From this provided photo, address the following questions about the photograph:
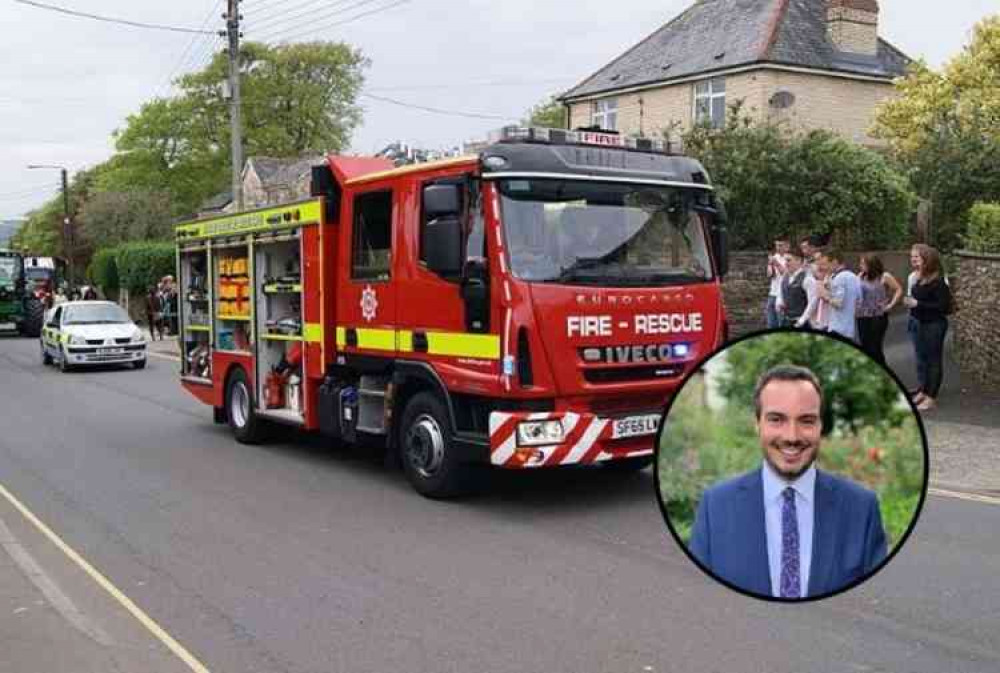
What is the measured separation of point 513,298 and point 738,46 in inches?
1130

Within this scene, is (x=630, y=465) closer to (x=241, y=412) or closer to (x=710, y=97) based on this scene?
(x=241, y=412)

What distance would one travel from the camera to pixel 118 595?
253 inches

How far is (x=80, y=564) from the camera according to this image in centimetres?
720

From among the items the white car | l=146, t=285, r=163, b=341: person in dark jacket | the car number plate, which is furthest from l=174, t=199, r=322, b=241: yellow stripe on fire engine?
l=146, t=285, r=163, b=341: person in dark jacket

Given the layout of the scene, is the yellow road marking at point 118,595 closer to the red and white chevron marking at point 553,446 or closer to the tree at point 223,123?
the red and white chevron marking at point 553,446

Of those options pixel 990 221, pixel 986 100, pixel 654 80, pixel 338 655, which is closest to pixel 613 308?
pixel 338 655

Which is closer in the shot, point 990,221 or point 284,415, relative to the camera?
point 284,415

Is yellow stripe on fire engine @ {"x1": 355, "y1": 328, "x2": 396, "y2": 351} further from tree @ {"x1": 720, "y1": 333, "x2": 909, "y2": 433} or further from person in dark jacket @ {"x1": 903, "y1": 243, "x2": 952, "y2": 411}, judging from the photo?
tree @ {"x1": 720, "y1": 333, "x2": 909, "y2": 433}

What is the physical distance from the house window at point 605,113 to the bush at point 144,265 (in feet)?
53.1

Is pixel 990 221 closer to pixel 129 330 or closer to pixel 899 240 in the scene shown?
pixel 899 240

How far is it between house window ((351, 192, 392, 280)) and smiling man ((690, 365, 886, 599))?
7676 mm

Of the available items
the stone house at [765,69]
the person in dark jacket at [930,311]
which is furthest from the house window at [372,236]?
the stone house at [765,69]

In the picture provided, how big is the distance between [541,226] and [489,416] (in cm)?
144

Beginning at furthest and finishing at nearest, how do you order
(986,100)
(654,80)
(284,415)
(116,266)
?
(116,266), (654,80), (986,100), (284,415)
